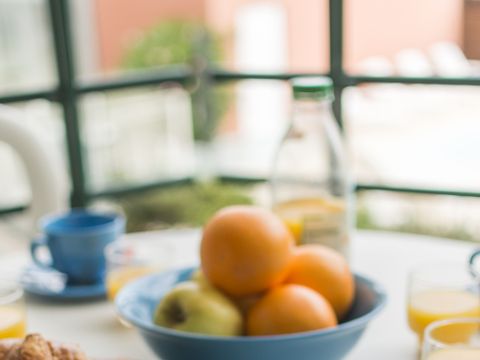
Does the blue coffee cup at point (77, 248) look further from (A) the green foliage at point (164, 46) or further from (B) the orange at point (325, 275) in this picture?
(A) the green foliage at point (164, 46)

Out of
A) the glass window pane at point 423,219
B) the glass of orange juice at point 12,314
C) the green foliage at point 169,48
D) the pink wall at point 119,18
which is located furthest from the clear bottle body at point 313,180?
the pink wall at point 119,18

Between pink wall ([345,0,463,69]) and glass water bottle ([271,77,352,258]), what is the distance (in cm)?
807

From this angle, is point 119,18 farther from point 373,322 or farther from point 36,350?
point 36,350

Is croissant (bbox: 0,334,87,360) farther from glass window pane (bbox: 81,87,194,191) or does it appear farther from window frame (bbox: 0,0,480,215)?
glass window pane (bbox: 81,87,194,191)

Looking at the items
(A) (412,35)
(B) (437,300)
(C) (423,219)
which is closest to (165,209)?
(C) (423,219)

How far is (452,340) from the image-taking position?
28.8 inches

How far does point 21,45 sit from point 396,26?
4616mm

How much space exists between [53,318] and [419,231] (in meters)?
3.06

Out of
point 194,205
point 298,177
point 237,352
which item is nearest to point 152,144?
point 194,205

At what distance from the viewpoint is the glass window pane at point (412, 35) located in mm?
9273

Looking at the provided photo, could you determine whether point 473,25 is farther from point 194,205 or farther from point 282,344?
point 282,344

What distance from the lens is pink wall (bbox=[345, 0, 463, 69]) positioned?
930cm

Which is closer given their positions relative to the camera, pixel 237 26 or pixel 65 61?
pixel 65 61

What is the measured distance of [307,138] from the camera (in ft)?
3.80
